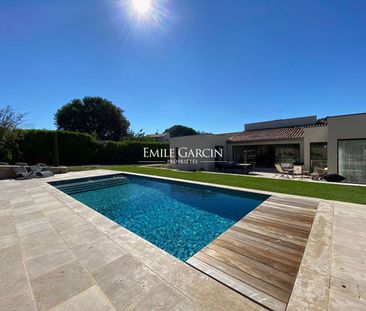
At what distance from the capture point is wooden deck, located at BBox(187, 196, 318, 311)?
2400 millimetres

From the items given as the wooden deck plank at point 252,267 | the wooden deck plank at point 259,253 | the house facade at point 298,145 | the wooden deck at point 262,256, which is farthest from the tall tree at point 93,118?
the wooden deck plank at point 252,267

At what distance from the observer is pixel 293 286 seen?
2.43m

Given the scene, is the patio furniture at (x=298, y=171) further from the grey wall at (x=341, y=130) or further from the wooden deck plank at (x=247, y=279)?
the wooden deck plank at (x=247, y=279)

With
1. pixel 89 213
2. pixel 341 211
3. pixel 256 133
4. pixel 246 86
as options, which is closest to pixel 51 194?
pixel 89 213

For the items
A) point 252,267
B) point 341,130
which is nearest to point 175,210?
point 252,267

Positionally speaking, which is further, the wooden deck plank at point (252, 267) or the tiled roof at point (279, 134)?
the tiled roof at point (279, 134)

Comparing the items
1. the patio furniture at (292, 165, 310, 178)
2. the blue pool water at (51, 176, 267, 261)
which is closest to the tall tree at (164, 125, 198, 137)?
the patio furniture at (292, 165, 310, 178)

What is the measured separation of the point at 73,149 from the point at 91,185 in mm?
12459

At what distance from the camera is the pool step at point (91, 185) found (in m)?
10.3

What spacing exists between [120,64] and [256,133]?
48.7 feet

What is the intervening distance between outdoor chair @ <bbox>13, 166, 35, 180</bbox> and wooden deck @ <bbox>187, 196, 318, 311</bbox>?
1392 cm

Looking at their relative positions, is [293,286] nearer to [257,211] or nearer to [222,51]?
[257,211]

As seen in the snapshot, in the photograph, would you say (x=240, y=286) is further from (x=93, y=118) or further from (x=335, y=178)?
(x=93, y=118)

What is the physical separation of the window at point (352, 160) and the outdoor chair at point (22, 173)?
20.0 metres
